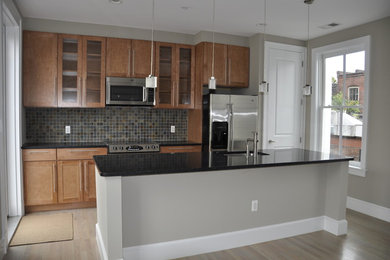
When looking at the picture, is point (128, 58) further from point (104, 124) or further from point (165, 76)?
point (104, 124)

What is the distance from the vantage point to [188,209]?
2982 millimetres

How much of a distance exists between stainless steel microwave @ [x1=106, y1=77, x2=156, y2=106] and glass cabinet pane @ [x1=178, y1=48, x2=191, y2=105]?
46cm

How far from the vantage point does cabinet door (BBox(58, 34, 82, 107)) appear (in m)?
4.43

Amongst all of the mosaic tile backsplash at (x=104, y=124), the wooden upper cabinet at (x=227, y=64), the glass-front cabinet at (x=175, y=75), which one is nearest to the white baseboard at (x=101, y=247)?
the mosaic tile backsplash at (x=104, y=124)

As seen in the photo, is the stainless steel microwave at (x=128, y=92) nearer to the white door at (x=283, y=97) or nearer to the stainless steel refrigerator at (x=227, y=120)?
the stainless steel refrigerator at (x=227, y=120)

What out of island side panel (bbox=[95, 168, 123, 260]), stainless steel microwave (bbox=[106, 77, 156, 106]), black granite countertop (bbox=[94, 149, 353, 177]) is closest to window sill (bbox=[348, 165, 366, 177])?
black granite countertop (bbox=[94, 149, 353, 177])

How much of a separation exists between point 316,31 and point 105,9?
9.96 feet

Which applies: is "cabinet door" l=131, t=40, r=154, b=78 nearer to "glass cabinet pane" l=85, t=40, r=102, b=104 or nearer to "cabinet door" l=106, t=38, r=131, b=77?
"cabinet door" l=106, t=38, r=131, b=77

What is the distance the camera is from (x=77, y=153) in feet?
14.2

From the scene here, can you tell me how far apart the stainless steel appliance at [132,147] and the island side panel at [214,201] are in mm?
1779

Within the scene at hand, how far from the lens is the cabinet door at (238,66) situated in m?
5.09

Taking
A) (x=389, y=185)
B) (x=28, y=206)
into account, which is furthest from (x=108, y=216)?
(x=389, y=185)

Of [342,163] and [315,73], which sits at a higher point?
[315,73]

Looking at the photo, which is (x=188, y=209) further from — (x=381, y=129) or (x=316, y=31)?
(x=316, y=31)
